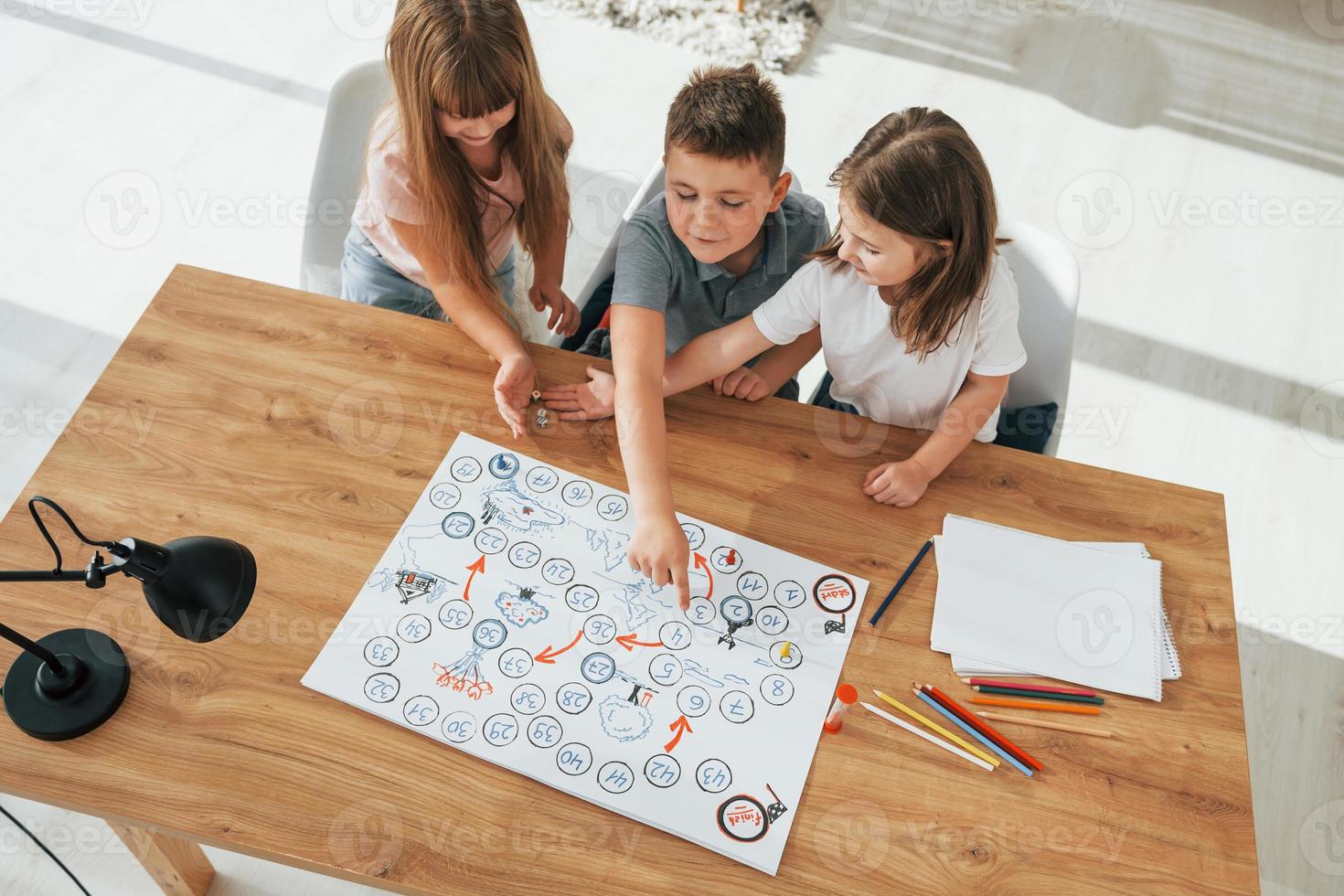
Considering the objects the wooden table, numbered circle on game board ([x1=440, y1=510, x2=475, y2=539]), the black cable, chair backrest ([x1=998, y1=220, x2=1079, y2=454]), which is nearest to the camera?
the wooden table

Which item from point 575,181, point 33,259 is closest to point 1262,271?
point 575,181

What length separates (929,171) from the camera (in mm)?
1153

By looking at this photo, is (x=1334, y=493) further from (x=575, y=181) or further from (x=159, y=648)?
(x=159, y=648)

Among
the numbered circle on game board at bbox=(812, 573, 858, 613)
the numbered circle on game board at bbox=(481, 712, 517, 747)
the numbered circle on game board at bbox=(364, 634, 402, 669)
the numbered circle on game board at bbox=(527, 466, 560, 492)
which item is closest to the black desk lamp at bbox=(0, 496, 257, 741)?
the numbered circle on game board at bbox=(364, 634, 402, 669)

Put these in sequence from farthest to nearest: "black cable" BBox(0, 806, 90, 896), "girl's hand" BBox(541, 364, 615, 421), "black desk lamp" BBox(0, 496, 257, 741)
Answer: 1. "black cable" BBox(0, 806, 90, 896)
2. "girl's hand" BBox(541, 364, 615, 421)
3. "black desk lamp" BBox(0, 496, 257, 741)

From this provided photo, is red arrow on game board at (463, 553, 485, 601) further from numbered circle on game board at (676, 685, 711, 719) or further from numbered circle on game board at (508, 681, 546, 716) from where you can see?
numbered circle on game board at (676, 685, 711, 719)

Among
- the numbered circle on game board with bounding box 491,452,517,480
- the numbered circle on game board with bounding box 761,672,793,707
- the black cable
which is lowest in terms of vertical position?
the black cable

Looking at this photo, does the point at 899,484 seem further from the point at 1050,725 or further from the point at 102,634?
the point at 102,634

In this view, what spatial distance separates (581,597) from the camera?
118 centimetres

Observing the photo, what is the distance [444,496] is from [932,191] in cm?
68

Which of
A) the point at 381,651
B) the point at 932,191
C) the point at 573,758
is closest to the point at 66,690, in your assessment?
the point at 381,651

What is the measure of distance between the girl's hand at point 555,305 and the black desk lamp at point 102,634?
807 millimetres

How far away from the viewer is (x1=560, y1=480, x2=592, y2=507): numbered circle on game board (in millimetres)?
1259

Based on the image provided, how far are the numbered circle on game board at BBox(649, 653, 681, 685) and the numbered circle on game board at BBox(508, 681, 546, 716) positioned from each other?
0.12 m
